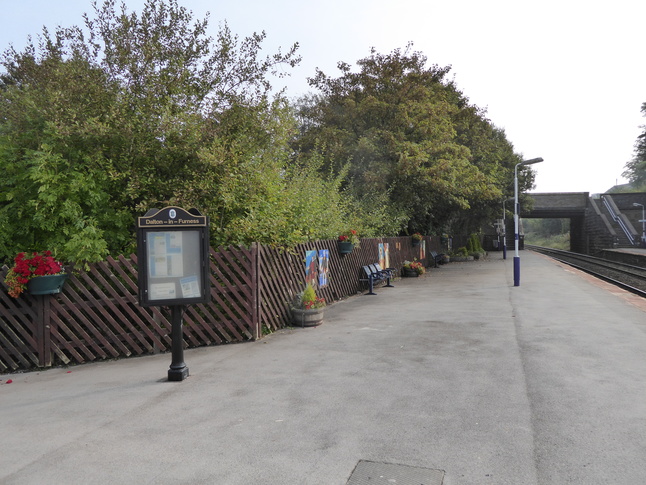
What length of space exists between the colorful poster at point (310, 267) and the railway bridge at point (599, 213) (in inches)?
1868

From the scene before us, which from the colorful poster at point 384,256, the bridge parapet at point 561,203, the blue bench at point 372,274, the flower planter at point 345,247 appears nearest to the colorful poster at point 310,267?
the flower planter at point 345,247

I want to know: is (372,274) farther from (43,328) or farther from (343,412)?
(343,412)

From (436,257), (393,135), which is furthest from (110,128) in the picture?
(436,257)

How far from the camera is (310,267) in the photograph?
36.6 feet

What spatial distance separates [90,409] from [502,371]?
4.94m

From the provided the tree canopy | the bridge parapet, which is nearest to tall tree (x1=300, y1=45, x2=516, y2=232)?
the tree canopy

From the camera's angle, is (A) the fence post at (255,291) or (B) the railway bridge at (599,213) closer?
(A) the fence post at (255,291)

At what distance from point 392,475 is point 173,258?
148 inches

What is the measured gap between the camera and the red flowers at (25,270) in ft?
20.9

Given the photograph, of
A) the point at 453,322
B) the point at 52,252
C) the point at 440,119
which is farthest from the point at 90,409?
the point at 440,119

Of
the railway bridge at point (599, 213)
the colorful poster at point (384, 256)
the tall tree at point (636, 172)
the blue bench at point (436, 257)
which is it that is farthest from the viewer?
the tall tree at point (636, 172)

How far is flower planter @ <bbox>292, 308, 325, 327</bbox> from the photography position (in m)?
9.26

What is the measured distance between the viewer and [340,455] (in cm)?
366

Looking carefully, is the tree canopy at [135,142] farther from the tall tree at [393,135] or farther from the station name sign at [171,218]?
the tall tree at [393,135]
